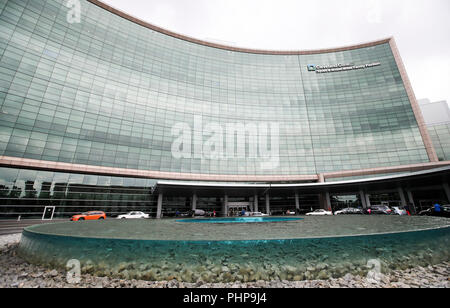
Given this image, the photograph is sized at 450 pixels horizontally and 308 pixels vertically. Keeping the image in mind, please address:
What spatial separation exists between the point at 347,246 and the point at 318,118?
4939cm

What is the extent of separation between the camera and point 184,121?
42125mm

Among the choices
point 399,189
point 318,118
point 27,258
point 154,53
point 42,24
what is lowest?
point 27,258

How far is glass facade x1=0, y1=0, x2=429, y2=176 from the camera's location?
30469 mm

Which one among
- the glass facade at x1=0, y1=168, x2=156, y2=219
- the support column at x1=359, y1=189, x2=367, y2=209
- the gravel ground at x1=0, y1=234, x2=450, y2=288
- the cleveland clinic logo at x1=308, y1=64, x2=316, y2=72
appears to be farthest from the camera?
the cleveland clinic logo at x1=308, y1=64, x2=316, y2=72

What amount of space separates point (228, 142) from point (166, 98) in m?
17.9

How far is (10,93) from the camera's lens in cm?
2847

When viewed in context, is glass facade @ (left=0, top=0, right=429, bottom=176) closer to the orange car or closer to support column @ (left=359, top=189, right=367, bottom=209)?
support column @ (left=359, top=189, right=367, bottom=209)

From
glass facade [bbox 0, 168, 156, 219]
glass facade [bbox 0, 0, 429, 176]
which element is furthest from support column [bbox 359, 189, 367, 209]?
glass facade [bbox 0, 168, 156, 219]

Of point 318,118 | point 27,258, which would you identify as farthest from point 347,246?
point 318,118

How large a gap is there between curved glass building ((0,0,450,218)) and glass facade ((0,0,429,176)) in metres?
0.25

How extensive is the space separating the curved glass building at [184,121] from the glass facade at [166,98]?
25cm

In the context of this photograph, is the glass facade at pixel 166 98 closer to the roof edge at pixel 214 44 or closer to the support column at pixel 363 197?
the roof edge at pixel 214 44

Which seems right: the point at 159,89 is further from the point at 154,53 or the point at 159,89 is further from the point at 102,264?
the point at 102,264

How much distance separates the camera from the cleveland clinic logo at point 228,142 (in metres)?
40.4
